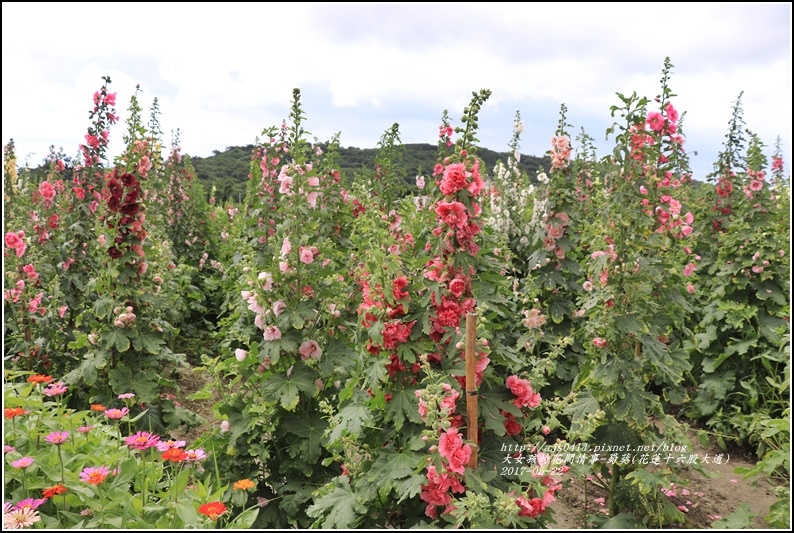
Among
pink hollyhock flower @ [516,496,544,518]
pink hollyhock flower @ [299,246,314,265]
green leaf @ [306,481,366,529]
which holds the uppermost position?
pink hollyhock flower @ [299,246,314,265]

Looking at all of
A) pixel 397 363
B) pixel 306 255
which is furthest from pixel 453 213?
pixel 306 255

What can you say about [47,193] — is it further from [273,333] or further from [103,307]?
[273,333]

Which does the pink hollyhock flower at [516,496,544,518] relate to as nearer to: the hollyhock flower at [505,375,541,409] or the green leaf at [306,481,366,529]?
the hollyhock flower at [505,375,541,409]

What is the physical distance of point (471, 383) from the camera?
225cm

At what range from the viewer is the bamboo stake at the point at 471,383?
222 cm

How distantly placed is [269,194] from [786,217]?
20.4 feet

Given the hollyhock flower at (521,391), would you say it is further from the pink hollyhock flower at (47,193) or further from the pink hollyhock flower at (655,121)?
the pink hollyhock flower at (47,193)

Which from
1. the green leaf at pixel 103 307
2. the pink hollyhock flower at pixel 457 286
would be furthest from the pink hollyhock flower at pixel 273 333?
the green leaf at pixel 103 307

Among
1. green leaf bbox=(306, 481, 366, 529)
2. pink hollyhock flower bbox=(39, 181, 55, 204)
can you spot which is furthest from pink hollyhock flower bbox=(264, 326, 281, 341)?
pink hollyhock flower bbox=(39, 181, 55, 204)

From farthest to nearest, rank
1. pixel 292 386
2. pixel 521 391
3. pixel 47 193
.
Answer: pixel 47 193 < pixel 292 386 < pixel 521 391

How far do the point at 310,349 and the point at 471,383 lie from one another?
1212mm

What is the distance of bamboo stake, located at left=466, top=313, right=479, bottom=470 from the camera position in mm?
2221

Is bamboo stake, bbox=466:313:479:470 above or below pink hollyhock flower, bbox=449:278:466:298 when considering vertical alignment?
below

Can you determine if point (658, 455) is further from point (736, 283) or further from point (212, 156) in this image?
point (212, 156)
